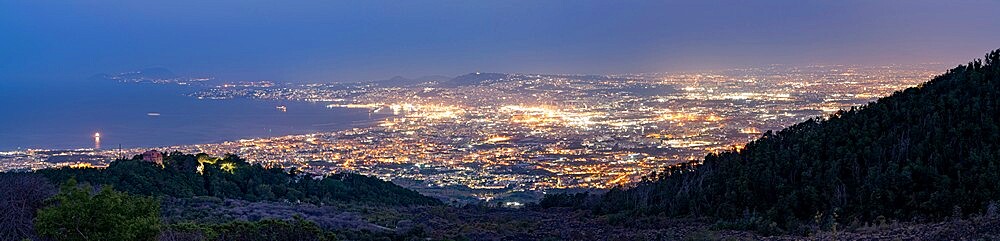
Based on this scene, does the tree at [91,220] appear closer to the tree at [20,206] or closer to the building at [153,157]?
the tree at [20,206]

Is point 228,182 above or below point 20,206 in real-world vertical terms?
below

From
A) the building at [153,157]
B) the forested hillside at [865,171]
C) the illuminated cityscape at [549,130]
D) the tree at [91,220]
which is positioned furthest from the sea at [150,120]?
the tree at [91,220]

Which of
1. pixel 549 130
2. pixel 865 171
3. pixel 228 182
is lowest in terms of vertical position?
pixel 228 182

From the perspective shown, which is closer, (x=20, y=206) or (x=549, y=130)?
(x=20, y=206)

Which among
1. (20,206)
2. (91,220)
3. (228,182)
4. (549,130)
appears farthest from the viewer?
(549,130)

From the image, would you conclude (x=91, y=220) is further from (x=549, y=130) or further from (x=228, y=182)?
(x=549, y=130)

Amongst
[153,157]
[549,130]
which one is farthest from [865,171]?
[549,130]

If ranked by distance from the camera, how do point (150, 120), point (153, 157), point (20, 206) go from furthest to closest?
point (150, 120) → point (153, 157) → point (20, 206)
